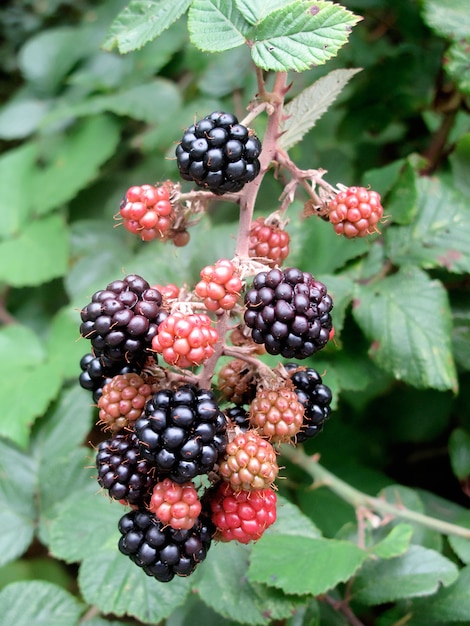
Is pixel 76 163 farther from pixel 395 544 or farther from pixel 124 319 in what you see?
pixel 395 544

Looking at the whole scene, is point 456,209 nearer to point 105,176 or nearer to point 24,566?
point 105,176

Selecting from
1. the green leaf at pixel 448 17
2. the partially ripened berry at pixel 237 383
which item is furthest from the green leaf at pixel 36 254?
the green leaf at pixel 448 17

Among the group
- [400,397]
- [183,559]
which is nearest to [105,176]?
[400,397]

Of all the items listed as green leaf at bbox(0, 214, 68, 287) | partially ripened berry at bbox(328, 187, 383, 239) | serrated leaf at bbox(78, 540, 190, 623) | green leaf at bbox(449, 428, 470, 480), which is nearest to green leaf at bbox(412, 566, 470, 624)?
green leaf at bbox(449, 428, 470, 480)

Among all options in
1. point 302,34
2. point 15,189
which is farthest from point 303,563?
point 15,189

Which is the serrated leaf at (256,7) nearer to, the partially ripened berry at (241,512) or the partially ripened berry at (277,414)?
the partially ripened berry at (277,414)

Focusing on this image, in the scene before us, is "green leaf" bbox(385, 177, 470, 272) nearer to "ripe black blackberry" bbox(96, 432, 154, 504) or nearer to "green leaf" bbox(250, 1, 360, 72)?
"green leaf" bbox(250, 1, 360, 72)
